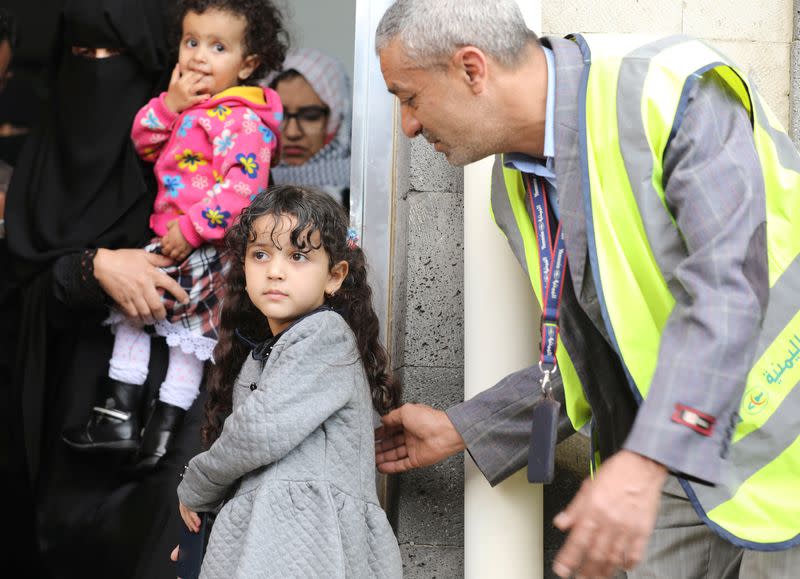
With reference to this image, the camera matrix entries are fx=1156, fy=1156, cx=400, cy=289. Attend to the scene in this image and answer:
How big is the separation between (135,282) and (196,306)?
22cm

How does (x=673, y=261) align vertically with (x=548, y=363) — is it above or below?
above

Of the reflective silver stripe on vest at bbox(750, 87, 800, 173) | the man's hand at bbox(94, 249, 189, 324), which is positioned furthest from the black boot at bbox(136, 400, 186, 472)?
the reflective silver stripe on vest at bbox(750, 87, 800, 173)

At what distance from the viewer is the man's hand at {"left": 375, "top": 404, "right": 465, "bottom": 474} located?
310cm

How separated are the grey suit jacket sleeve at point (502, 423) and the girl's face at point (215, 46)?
1.41m

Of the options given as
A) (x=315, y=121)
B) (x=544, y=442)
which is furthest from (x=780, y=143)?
(x=315, y=121)

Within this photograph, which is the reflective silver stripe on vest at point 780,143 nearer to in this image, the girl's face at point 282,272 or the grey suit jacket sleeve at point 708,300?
the grey suit jacket sleeve at point 708,300

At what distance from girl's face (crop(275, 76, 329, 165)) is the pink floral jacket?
0.50 m

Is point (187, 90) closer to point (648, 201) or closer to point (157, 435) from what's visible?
point (157, 435)

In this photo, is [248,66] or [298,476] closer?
[298,476]

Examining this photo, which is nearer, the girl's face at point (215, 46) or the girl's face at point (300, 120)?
the girl's face at point (215, 46)

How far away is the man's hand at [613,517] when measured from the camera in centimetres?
198

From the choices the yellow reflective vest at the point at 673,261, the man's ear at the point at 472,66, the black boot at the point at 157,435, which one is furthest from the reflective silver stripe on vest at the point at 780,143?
the black boot at the point at 157,435

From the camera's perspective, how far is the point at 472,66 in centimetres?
262

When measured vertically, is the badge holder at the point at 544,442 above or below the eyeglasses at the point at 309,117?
below
